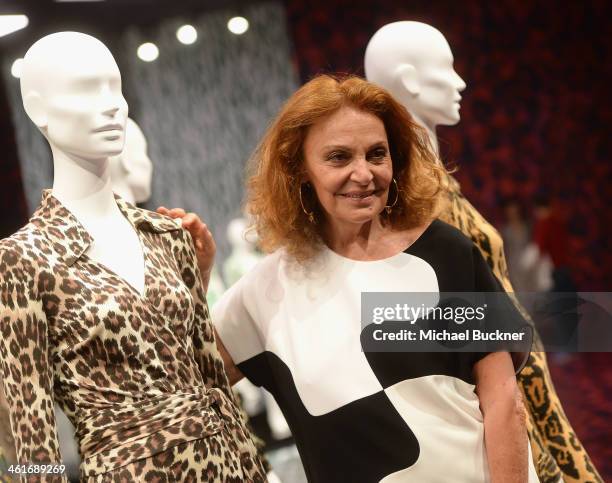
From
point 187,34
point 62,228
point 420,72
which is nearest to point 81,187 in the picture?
point 62,228

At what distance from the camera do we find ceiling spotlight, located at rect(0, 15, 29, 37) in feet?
11.8

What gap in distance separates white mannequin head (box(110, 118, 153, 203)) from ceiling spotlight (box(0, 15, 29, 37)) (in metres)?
0.64

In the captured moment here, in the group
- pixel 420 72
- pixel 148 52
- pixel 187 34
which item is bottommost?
pixel 420 72

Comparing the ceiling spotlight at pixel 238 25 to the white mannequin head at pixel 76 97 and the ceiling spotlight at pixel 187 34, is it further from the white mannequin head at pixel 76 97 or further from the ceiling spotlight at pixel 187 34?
the white mannequin head at pixel 76 97

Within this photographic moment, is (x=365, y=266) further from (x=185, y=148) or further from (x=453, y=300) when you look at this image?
(x=185, y=148)

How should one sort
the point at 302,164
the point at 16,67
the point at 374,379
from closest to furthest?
the point at 374,379 < the point at 302,164 < the point at 16,67

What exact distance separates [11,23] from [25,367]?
7.02 ft

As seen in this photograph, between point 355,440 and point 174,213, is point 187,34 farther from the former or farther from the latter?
point 355,440

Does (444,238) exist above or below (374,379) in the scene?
above

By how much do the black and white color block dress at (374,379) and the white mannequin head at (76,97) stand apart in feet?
1.71

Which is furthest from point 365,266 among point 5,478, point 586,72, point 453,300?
point 586,72

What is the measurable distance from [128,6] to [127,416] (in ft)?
10.3

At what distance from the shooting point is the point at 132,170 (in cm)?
→ 334

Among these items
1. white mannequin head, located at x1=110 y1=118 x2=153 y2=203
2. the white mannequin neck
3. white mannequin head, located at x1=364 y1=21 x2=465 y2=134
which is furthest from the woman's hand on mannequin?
white mannequin head, located at x1=364 y1=21 x2=465 y2=134
